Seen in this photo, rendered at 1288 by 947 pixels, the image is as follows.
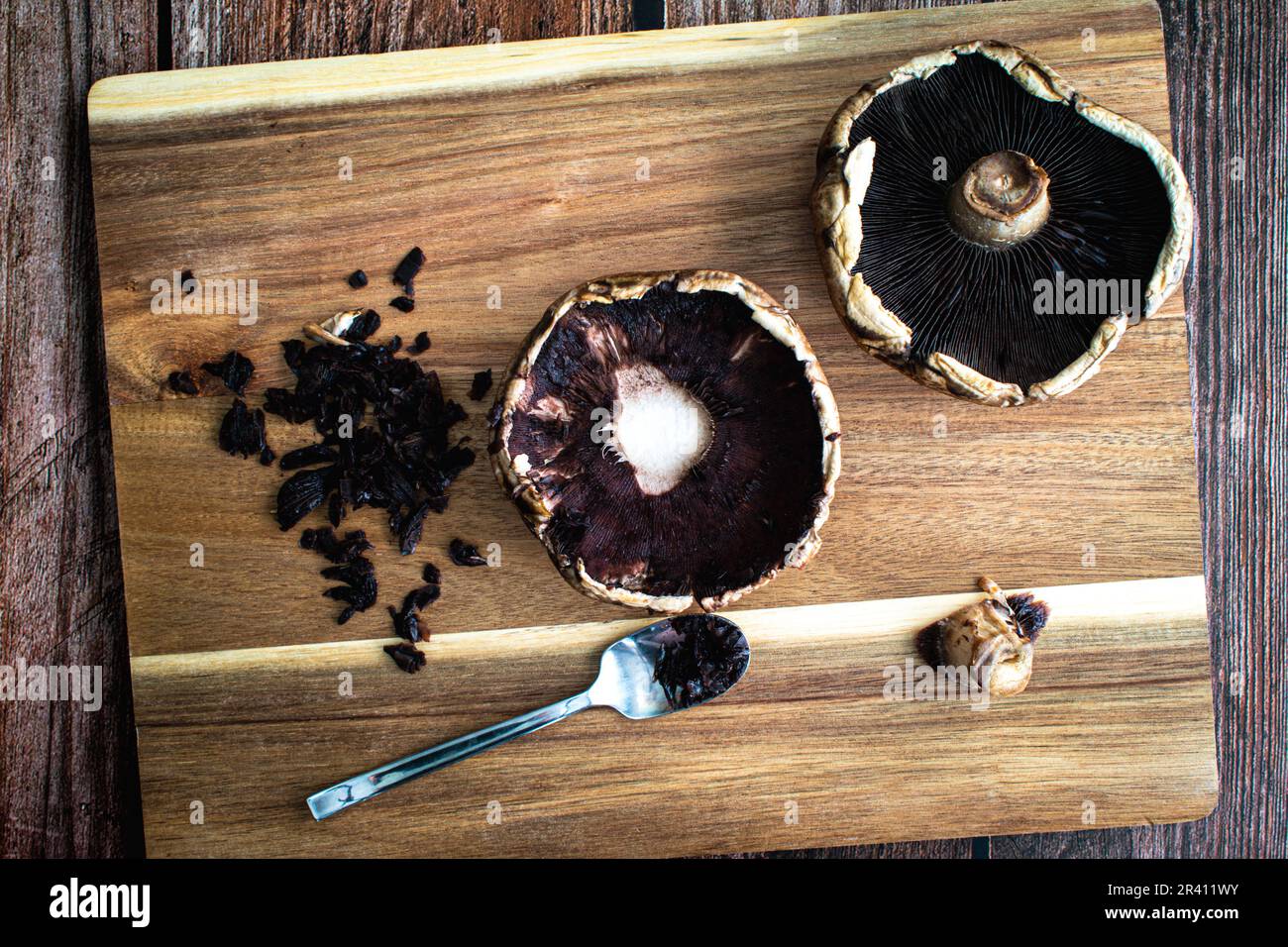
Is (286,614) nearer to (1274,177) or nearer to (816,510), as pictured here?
(816,510)

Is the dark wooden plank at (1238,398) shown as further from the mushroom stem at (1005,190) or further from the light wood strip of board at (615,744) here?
the mushroom stem at (1005,190)

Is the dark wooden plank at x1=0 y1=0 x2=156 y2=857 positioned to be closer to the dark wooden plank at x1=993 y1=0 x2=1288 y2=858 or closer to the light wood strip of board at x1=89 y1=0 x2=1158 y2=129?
the light wood strip of board at x1=89 y1=0 x2=1158 y2=129

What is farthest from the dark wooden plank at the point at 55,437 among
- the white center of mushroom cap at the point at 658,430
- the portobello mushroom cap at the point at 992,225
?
the portobello mushroom cap at the point at 992,225

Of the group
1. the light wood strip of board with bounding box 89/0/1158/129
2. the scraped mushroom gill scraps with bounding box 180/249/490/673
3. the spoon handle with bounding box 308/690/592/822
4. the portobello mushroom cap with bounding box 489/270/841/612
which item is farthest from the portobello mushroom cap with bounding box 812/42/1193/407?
the spoon handle with bounding box 308/690/592/822

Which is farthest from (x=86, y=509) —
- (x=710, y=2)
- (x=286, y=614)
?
(x=710, y=2)

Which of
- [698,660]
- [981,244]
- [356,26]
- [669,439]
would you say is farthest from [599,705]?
[356,26]

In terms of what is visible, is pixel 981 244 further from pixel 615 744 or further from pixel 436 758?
pixel 436 758
